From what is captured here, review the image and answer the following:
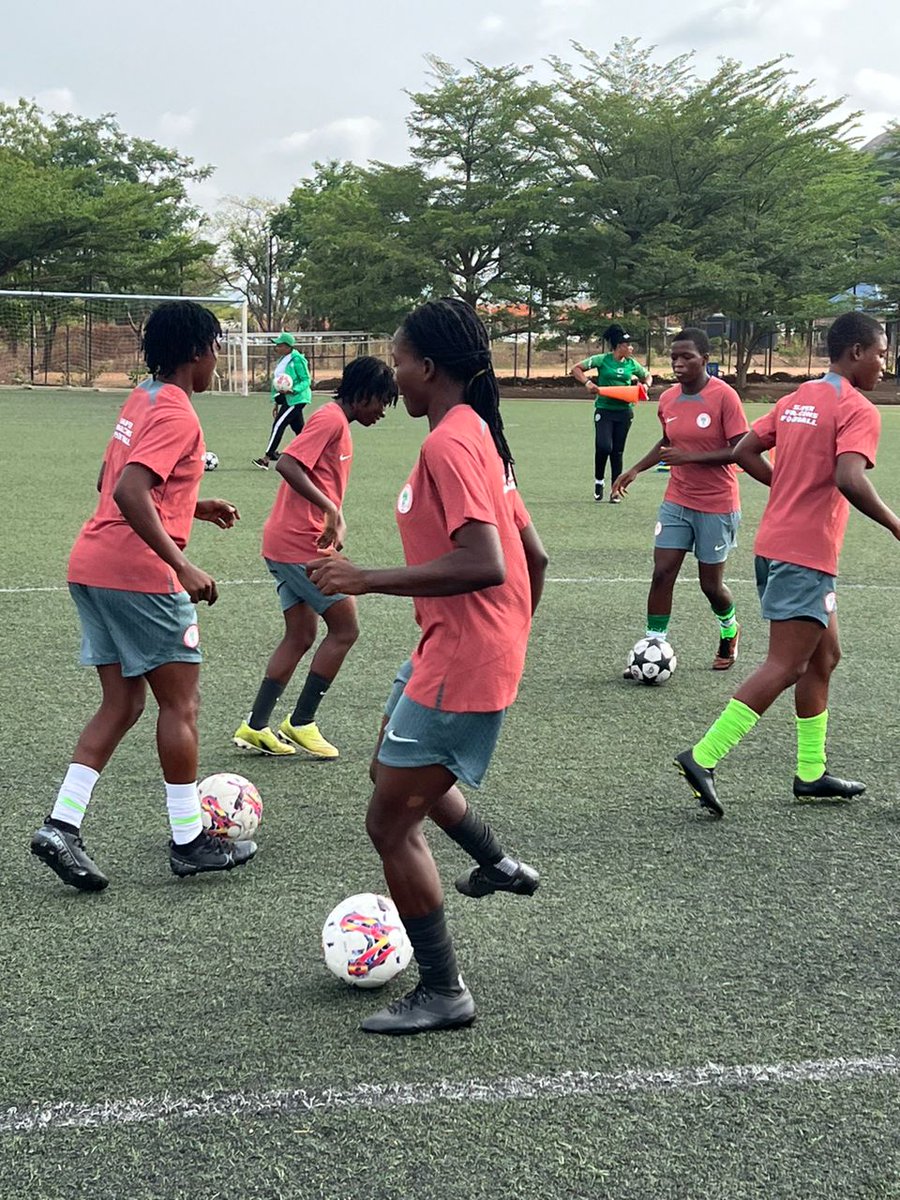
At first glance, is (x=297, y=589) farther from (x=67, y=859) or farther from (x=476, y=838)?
(x=476, y=838)

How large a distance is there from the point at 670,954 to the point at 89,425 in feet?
78.6

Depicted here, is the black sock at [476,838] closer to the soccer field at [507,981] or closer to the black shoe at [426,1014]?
the soccer field at [507,981]

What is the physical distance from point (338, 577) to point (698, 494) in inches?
185

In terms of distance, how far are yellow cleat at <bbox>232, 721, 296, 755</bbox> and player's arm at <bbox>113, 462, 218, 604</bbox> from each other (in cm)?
186

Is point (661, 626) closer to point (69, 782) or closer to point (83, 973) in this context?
point (69, 782)

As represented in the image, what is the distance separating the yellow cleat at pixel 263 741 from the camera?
5.75 metres

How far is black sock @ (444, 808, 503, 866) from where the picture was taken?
3.87 m

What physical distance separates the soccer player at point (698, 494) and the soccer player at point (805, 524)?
84.6 inches

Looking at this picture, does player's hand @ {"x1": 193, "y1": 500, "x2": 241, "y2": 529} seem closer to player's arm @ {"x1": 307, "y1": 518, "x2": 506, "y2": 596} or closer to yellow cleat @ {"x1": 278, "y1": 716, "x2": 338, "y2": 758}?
yellow cleat @ {"x1": 278, "y1": 716, "x2": 338, "y2": 758}

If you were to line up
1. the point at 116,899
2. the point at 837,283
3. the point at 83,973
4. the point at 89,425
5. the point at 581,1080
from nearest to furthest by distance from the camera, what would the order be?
the point at 581,1080 → the point at 83,973 → the point at 116,899 → the point at 89,425 → the point at 837,283

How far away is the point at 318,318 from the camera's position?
5550cm

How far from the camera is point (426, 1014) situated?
3.37m

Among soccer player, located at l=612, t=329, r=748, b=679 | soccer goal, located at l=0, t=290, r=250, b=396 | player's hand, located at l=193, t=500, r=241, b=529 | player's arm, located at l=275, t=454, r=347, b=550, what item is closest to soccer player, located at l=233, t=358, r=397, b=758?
player's arm, located at l=275, t=454, r=347, b=550

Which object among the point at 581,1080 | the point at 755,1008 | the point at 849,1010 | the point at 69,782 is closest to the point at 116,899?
the point at 69,782
